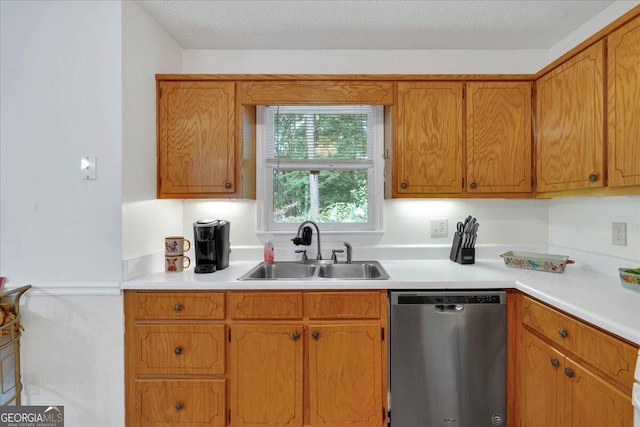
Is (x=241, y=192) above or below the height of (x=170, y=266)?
above

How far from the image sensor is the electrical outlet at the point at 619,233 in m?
1.61

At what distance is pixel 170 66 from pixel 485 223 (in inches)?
98.2

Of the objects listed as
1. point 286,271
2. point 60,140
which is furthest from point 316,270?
point 60,140

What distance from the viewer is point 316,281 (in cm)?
160

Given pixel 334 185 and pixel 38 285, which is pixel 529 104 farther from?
pixel 38 285

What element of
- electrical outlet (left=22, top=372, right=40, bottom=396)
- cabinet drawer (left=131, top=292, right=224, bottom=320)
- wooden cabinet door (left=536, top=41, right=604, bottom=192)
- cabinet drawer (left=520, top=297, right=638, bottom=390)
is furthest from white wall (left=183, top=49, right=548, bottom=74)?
electrical outlet (left=22, top=372, right=40, bottom=396)

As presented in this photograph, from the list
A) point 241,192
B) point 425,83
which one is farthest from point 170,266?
point 425,83

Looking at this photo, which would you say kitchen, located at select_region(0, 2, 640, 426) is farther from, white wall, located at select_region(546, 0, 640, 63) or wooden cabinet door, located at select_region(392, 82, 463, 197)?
wooden cabinet door, located at select_region(392, 82, 463, 197)

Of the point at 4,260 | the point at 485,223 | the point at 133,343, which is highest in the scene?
the point at 485,223

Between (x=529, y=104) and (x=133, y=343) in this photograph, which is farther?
(x=529, y=104)

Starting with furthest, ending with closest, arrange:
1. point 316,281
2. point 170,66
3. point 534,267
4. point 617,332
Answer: point 170,66 < point 534,267 < point 316,281 < point 617,332

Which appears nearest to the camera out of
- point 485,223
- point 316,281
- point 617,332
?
point 617,332

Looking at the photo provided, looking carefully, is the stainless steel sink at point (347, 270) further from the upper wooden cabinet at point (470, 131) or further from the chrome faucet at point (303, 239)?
the upper wooden cabinet at point (470, 131)

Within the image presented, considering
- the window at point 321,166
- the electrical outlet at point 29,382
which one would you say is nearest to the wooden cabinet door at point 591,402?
the window at point 321,166
